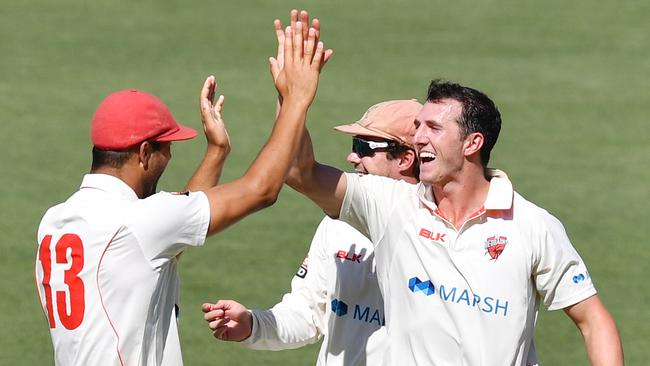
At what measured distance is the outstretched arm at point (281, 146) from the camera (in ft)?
18.5

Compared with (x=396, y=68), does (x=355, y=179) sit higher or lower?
higher

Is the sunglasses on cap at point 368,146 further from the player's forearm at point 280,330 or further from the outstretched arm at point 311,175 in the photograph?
the player's forearm at point 280,330

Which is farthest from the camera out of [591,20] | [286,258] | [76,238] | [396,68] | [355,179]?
[591,20]

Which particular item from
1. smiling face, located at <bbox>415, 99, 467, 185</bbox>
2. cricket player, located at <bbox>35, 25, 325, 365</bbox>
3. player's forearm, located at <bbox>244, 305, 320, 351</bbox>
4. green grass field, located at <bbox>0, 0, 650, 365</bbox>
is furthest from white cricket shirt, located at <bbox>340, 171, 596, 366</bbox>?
green grass field, located at <bbox>0, 0, 650, 365</bbox>

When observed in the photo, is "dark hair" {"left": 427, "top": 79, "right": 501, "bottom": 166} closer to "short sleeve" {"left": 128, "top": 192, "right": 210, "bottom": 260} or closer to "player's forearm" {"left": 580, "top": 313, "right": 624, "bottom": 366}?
"player's forearm" {"left": 580, "top": 313, "right": 624, "bottom": 366}

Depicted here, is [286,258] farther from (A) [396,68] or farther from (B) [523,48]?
(B) [523,48]

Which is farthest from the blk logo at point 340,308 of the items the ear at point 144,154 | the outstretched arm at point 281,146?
the ear at point 144,154

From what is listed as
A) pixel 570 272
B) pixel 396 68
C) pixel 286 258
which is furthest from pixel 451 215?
pixel 396 68

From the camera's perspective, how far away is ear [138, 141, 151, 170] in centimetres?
569

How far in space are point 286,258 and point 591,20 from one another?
7.80 meters

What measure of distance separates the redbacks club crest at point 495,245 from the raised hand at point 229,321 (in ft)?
4.36

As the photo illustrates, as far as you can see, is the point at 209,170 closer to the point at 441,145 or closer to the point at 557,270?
the point at 441,145

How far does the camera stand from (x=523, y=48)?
652 inches

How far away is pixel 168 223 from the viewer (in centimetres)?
554
